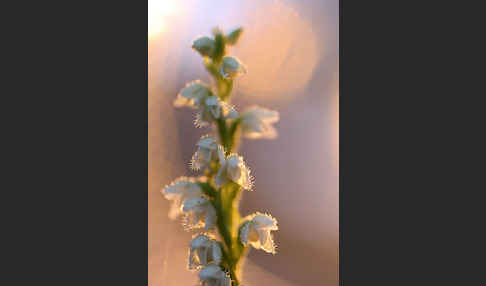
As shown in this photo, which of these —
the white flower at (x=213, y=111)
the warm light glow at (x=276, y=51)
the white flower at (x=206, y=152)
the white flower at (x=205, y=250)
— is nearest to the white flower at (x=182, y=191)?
the white flower at (x=206, y=152)

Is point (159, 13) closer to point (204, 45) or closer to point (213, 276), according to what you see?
point (204, 45)

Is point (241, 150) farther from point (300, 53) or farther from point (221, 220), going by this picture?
point (300, 53)

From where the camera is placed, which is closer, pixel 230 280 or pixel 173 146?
pixel 230 280

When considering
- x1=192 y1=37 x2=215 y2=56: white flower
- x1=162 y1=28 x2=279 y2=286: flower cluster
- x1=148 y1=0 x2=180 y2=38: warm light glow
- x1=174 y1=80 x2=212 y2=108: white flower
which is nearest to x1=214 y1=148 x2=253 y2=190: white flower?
x1=162 y1=28 x2=279 y2=286: flower cluster

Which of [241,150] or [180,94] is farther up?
[180,94]

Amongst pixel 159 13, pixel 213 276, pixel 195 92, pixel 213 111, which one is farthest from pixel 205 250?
pixel 159 13

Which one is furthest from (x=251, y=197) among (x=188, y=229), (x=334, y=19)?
(x=334, y=19)

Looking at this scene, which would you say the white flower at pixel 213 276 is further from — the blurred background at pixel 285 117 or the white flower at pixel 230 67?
the white flower at pixel 230 67

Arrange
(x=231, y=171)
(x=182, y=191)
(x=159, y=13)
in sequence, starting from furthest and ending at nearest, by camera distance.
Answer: (x=159, y=13) < (x=182, y=191) < (x=231, y=171)
